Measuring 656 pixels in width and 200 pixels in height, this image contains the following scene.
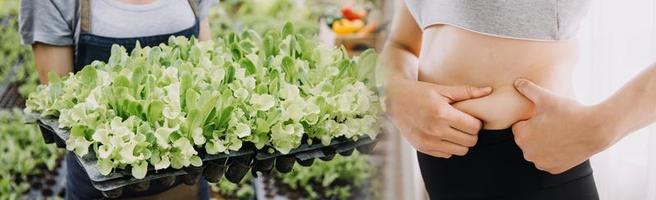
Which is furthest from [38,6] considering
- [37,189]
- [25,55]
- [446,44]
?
[37,189]

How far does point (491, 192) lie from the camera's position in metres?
0.88

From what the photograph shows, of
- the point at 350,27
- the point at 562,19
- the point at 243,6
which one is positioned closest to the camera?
the point at 562,19

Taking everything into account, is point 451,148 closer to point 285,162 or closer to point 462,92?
point 462,92

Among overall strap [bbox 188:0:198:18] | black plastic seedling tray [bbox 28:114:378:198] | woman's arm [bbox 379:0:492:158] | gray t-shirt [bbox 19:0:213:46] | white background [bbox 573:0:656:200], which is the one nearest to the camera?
black plastic seedling tray [bbox 28:114:378:198]

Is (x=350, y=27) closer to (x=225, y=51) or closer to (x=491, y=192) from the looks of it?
(x=225, y=51)

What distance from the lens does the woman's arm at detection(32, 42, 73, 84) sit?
40.4 inches

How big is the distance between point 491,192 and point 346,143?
0.70ft

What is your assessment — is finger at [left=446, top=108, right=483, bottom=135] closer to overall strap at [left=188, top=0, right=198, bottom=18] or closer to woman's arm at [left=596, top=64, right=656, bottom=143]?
woman's arm at [left=596, top=64, right=656, bottom=143]

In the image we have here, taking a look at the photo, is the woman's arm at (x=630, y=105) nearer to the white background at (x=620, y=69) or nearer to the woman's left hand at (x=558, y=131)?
the woman's left hand at (x=558, y=131)

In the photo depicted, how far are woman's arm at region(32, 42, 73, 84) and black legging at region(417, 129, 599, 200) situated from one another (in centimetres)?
62

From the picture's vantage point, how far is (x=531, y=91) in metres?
0.77

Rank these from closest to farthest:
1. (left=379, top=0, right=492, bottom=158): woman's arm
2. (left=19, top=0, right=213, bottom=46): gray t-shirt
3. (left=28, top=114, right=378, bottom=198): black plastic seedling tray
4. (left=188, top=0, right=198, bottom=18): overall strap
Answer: (left=28, top=114, right=378, bottom=198): black plastic seedling tray, (left=379, top=0, right=492, bottom=158): woman's arm, (left=19, top=0, right=213, bottom=46): gray t-shirt, (left=188, top=0, right=198, bottom=18): overall strap

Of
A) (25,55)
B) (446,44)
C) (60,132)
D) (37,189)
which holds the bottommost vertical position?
(37,189)

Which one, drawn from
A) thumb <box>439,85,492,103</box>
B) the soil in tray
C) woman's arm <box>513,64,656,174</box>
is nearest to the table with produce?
the soil in tray
